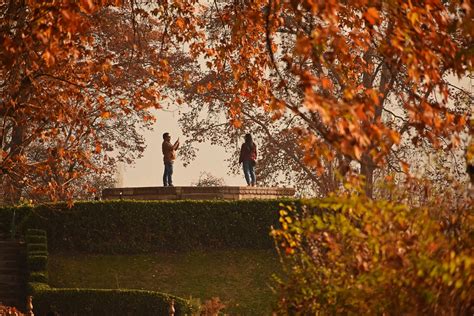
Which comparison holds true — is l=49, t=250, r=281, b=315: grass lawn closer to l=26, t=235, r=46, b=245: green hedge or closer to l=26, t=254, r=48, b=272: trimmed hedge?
l=26, t=235, r=46, b=245: green hedge

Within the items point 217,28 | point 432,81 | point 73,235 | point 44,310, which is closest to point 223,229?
point 73,235

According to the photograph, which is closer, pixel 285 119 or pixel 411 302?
pixel 411 302

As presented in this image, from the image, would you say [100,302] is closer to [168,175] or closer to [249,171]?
[168,175]

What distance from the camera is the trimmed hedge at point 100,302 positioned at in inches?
802

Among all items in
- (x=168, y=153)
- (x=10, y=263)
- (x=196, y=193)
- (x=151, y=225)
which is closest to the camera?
(x=10, y=263)

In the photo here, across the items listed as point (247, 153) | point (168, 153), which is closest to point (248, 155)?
point (247, 153)

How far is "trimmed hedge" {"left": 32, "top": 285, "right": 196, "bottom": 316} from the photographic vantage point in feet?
66.8

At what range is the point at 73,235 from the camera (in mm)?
27203

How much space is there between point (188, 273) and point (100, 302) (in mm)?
4756

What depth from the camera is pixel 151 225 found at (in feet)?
90.2

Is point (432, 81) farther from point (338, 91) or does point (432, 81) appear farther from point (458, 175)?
point (338, 91)

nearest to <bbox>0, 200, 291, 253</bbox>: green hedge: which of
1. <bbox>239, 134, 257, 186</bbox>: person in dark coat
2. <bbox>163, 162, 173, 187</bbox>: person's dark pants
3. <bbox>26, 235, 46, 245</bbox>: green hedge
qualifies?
<bbox>26, 235, 46, 245</bbox>: green hedge

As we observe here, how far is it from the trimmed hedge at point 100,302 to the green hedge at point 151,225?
18.6 feet

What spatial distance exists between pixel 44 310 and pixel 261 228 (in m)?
8.12
